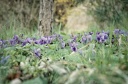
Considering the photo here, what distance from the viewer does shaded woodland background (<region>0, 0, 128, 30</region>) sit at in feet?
18.8

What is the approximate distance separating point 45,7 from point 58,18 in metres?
5.33

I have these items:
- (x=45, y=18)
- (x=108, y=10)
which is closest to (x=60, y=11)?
(x=108, y=10)

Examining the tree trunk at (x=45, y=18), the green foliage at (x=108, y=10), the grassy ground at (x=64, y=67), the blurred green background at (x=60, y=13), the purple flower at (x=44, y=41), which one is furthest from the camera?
the green foliage at (x=108, y=10)

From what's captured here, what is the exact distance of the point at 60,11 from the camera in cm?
884

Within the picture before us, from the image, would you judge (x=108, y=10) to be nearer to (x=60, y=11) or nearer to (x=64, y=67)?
(x=60, y=11)

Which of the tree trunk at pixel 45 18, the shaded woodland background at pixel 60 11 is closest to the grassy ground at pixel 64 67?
the tree trunk at pixel 45 18

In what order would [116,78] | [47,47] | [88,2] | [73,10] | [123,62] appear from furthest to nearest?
[73,10] < [88,2] < [47,47] < [123,62] < [116,78]

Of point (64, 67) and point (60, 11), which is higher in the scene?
point (60, 11)

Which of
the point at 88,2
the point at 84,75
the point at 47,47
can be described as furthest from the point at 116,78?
the point at 88,2

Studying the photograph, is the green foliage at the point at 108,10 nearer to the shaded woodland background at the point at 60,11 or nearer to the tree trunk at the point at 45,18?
the shaded woodland background at the point at 60,11

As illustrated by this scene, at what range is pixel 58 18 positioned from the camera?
899 cm

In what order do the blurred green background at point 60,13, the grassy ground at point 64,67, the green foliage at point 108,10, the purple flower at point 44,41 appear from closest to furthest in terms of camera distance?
the grassy ground at point 64,67 < the purple flower at point 44,41 < the blurred green background at point 60,13 < the green foliage at point 108,10

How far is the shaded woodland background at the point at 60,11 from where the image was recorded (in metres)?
5.74

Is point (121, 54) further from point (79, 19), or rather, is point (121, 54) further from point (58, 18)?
point (79, 19)
